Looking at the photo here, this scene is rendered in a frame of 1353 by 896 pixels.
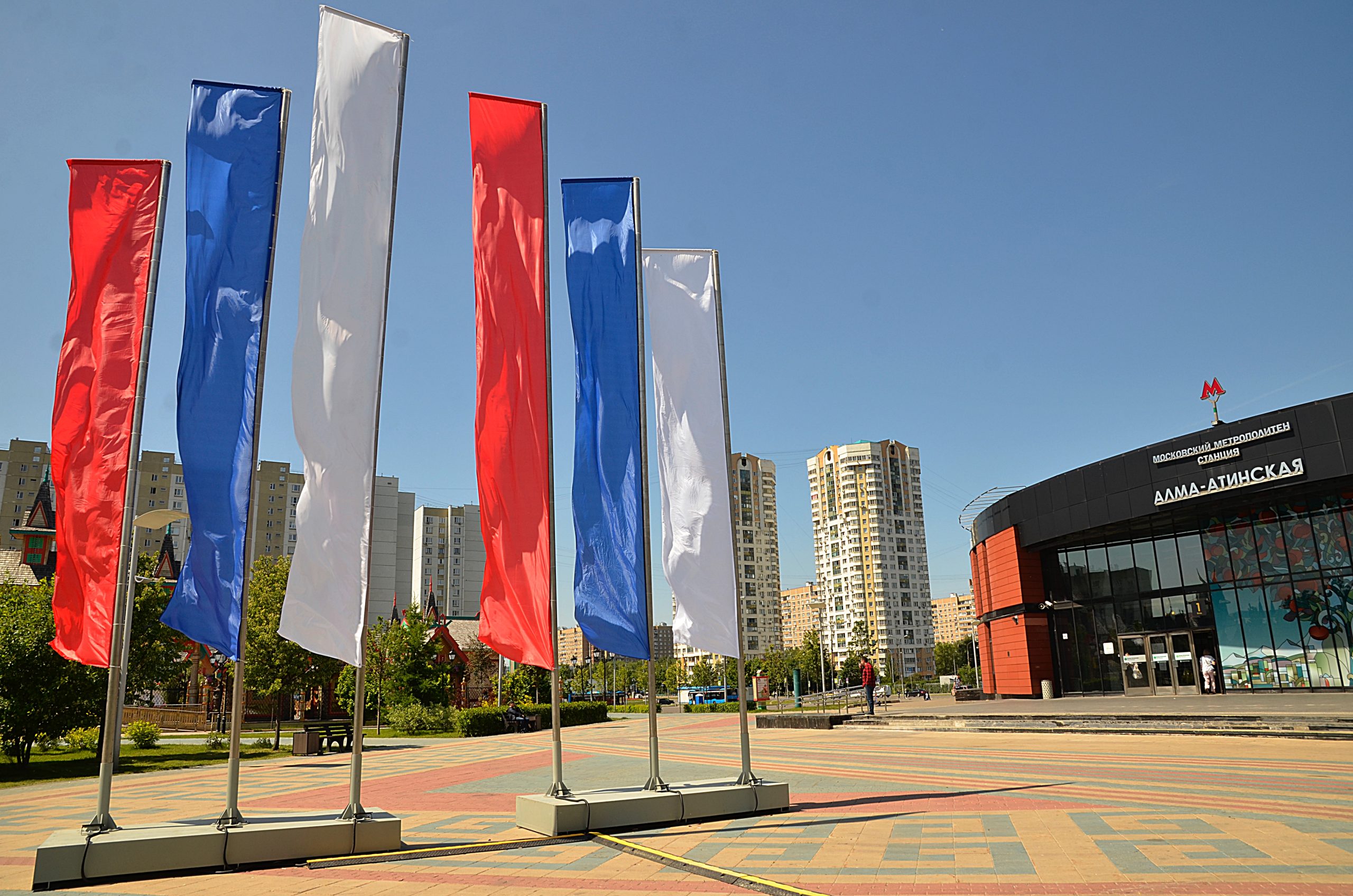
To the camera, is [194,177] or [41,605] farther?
[41,605]

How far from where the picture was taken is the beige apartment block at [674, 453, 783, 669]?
5069 inches

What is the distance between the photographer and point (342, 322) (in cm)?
1026

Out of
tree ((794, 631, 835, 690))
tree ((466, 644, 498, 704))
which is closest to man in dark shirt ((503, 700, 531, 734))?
tree ((466, 644, 498, 704))

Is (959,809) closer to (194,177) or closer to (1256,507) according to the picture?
(194,177)

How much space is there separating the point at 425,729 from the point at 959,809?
30625 millimetres

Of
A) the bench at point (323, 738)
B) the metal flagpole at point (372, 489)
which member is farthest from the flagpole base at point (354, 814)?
the bench at point (323, 738)

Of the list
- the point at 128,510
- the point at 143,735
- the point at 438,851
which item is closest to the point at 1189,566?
the point at 438,851

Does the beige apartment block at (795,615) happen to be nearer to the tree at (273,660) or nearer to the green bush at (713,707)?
the green bush at (713,707)

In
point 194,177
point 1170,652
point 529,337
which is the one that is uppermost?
point 194,177

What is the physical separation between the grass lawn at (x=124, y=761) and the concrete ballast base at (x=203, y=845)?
408 inches

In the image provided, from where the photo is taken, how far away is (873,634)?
441ft

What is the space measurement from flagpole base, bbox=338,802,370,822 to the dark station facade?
100.0ft

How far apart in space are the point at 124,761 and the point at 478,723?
43.9ft

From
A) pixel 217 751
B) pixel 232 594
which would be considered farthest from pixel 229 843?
pixel 217 751
